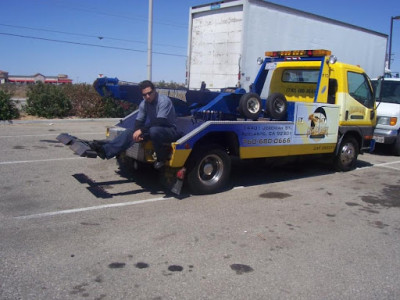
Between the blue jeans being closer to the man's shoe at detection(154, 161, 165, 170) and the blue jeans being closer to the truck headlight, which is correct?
the man's shoe at detection(154, 161, 165, 170)

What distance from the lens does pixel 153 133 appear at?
18.7 feet

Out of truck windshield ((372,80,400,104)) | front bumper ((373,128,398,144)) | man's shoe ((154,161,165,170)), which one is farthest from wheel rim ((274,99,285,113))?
truck windshield ((372,80,400,104))

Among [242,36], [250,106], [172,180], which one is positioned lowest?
[172,180]

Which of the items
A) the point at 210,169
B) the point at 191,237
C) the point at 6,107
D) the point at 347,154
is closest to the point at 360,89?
the point at 347,154

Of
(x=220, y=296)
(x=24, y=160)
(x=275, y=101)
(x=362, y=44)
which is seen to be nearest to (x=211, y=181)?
(x=275, y=101)

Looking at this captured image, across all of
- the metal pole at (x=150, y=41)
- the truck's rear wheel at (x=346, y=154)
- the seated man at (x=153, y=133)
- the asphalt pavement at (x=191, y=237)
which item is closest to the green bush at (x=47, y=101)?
the metal pole at (x=150, y=41)

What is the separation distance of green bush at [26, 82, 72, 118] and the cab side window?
1157cm

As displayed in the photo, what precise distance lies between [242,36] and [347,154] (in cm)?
493

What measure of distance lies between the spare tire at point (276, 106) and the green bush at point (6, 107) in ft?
35.8

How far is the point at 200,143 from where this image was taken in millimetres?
6289

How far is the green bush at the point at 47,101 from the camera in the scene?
15.6m

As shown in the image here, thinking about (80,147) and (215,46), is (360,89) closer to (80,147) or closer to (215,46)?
(215,46)

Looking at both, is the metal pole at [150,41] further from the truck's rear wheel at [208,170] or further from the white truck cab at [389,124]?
the truck's rear wheel at [208,170]

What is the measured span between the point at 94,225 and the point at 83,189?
1644mm
